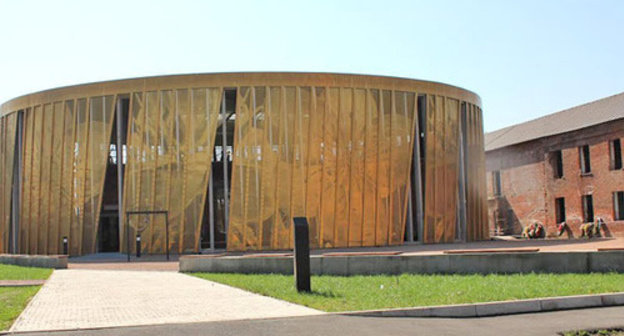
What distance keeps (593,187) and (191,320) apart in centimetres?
3133

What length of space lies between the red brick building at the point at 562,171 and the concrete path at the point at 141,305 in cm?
2589

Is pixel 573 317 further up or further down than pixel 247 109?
further down

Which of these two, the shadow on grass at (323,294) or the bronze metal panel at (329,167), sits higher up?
the bronze metal panel at (329,167)

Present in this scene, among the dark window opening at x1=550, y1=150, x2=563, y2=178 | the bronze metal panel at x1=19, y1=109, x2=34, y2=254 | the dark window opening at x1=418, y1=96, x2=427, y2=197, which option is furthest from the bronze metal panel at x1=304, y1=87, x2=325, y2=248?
the dark window opening at x1=550, y1=150, x2=563, y2=178

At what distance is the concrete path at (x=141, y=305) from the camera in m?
9.76

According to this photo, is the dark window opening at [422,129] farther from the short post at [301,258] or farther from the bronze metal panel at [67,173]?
the short post at [301,258]

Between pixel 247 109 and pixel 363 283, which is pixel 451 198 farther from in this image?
pixel 363 283

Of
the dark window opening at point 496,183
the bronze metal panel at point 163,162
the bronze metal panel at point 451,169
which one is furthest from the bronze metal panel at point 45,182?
the dark window opening at point 496,183

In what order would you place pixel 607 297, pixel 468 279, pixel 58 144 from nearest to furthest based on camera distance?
pixel 607 297 < pixel 468 279 < pixel 58 144

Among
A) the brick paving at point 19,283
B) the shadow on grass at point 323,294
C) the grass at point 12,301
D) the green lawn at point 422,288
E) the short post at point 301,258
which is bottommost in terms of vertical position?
the brick paving at point 19,283

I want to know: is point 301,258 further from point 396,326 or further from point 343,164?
point 343,164

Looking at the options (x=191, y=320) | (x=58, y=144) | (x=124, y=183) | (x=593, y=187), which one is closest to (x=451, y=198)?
(x=593, y=187)

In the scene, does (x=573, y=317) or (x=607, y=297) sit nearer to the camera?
(x=573, y=317)

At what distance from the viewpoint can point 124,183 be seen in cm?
3002
